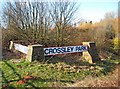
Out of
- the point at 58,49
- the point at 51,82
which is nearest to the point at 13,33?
the point at 58,49

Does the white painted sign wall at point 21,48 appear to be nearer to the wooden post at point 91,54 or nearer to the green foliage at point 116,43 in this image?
the wooden post at point 91,54

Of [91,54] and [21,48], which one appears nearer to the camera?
[91,54]

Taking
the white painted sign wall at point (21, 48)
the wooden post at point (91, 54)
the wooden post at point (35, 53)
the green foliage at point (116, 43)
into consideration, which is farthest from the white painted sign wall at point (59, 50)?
the green foliage at point (116, 43)

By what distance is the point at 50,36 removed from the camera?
45.9 feet

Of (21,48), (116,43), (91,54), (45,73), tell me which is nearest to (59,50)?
(91,54)

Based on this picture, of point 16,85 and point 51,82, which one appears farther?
point 51,82

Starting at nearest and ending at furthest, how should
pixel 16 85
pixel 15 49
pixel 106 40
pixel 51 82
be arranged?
pixel 16 85 < pixel 51 82 < pixel 15 49 < pixel 106 40

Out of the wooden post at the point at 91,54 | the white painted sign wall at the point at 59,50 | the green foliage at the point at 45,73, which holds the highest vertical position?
the white painted sign wall at the point at 59,50

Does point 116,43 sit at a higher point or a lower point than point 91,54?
higher

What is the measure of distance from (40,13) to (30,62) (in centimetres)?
509

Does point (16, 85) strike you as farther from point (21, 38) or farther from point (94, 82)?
point (21, 38)

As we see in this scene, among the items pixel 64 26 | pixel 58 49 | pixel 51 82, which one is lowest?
pixel 51 82

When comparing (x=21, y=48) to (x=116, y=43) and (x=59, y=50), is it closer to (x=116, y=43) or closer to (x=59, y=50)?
(x=59, y=50)

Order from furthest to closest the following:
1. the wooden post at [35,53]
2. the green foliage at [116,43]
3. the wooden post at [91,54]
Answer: the green foliage at [116,43], the wooden post at [91,54], the wooden post at [35,53]
